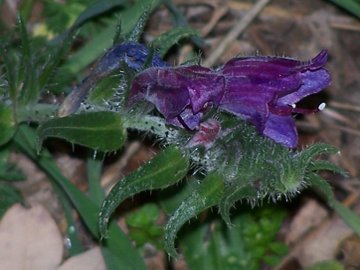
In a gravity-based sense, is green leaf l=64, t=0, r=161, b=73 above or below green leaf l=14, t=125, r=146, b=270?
above

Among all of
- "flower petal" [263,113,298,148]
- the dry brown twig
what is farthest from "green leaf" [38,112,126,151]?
the dry brown twig

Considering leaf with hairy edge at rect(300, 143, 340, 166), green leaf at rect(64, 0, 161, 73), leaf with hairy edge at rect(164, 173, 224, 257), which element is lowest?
green leaf at rect(64, 0, 161, 73)

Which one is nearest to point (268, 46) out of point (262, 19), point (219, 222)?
point (262, 19)

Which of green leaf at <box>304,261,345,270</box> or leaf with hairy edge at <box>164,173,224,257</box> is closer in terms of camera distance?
leaf with hairy edge at <box>164,173,224,257</box>

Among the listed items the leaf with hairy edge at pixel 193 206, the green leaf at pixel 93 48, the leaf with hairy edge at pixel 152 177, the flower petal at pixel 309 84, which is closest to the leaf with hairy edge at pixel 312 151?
the flower petal at pixel 309 84

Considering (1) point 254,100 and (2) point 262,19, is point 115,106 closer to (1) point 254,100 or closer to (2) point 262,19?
(1) point 254,100

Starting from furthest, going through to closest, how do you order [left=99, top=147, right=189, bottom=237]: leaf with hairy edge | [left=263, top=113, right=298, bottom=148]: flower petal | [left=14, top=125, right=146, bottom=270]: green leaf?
[left=14, top=125, right=146, bottom=270]: green leaf → [left=99, top=147, right=189, bottom=237]: leaf with hairy edge → [left=263, top=113, right=298, bottom=148]: flower petal

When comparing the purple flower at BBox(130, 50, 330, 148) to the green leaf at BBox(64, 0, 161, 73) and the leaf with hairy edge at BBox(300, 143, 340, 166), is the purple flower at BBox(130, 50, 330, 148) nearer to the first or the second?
the leaf with hairy edge at BBox(300, 143, 340, 166)

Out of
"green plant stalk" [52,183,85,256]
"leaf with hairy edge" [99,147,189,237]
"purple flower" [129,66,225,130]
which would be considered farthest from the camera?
"green plant stalk" [52,183,85,256]
